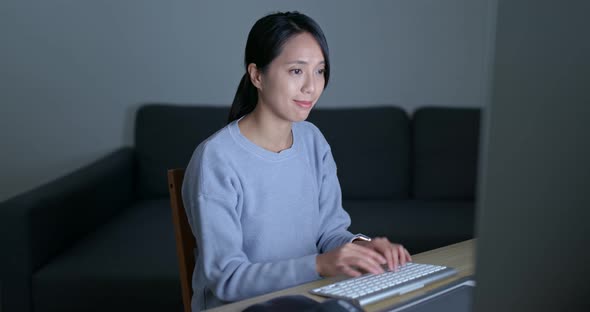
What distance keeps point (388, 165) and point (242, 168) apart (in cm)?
166

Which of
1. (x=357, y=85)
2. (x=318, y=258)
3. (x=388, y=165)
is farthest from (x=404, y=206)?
(x=318, y=258)

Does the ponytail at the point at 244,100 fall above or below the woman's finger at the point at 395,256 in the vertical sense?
above

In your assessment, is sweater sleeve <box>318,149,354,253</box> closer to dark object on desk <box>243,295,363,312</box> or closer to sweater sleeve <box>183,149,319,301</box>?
sweater sleeve <box>183,149,319,301</box>

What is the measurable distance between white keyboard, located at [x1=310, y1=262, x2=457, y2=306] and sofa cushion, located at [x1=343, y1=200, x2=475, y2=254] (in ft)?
4.17

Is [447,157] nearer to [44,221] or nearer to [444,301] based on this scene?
[44,221]

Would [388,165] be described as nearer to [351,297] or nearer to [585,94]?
[351,297]

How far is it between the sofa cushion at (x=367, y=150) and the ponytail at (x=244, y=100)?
4.60ft

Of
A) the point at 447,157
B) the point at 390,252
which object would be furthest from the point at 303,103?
the point at 447,157

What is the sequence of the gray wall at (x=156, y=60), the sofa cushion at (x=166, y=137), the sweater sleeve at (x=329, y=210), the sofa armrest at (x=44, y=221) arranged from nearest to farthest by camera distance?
1. the sweater sleeve at (x=329, y=210)
2. the sofa armrest at (x=44, y=221)
3. the sofa cushion at (x=166, y=137)
4. the gray wall at (x=156, y=60)

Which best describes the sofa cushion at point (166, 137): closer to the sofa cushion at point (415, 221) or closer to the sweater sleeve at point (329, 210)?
the sofa cushion at point (415, 221)

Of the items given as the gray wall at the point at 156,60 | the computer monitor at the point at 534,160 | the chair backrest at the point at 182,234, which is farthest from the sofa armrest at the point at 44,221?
the computer monitor at the point at 534,160

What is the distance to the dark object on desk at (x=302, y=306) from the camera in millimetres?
742

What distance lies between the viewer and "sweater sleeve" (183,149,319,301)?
3.40 feet

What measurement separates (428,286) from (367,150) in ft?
6.01
